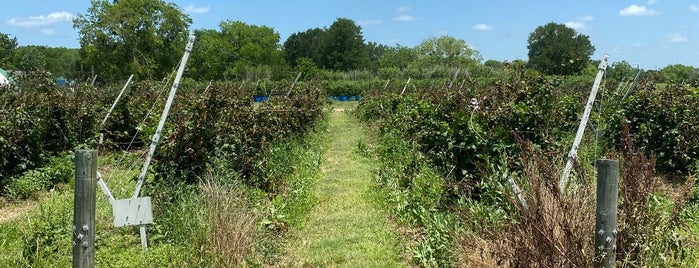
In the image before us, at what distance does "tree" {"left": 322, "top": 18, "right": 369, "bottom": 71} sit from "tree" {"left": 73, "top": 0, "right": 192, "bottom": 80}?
27731 millimetres

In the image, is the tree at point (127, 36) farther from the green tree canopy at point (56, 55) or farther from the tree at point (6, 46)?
the green tree canopy at point (56, 55)

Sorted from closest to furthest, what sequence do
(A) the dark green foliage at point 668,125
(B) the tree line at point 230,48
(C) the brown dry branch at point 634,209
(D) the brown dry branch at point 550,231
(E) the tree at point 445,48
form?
1. (D) the brown dry branch at point 550,231
2. (C) the brown dry branch at point 634,209
3. (A) the dark green foliage at point 668,125
4. (B) the tree line at point 230,48
5. (E) the tree at point 445,48

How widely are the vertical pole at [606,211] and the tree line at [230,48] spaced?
19916 mm

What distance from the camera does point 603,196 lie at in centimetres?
306

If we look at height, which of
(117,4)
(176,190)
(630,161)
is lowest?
(176,190)

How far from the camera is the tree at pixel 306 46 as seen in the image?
8734 centimetres

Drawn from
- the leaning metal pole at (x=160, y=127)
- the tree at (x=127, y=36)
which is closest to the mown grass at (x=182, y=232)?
the leaning metal pole at (x=160, y=127)

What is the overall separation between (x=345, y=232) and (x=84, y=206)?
3.32m

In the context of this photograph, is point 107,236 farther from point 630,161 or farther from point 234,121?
point 630,161

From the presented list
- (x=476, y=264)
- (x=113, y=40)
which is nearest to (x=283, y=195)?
(x=476, y=264)

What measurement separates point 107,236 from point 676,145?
8.41 meters

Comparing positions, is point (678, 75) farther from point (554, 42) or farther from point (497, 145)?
point (554, 42)

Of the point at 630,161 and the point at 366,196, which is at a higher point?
the point at 630,161

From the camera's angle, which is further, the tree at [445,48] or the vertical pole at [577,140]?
the tree at [445,48]
